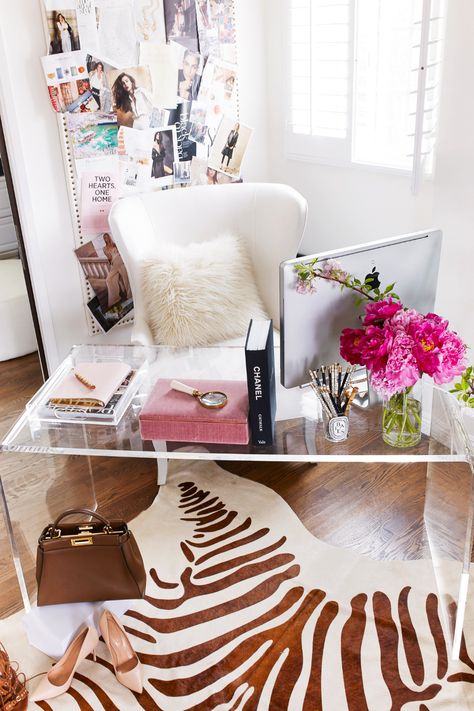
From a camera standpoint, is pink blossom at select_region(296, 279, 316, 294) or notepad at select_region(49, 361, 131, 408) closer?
pink blossom at select_region(296, 279, 316, 294)

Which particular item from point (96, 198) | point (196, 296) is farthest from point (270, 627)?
point (96, 198)

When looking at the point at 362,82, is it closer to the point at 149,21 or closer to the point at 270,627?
the point at 149,21

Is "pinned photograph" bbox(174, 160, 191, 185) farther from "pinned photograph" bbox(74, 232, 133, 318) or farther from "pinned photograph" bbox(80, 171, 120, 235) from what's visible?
"pinned photograph" bbox(74, 232, 133, 318)

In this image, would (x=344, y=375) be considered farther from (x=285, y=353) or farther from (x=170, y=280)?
(x=170, y=280)

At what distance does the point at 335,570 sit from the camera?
2197 millimetres

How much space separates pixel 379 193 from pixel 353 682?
210 centimetres

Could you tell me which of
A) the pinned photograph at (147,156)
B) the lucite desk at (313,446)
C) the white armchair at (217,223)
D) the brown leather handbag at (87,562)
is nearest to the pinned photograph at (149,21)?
the pinned photograph at (147,156)

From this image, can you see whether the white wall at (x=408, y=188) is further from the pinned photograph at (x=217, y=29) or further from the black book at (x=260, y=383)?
the black book at (x=260, y=383)

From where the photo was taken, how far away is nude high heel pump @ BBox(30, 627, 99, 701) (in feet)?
5.94

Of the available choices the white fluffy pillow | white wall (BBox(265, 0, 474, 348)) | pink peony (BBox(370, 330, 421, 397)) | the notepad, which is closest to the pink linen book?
the notepad

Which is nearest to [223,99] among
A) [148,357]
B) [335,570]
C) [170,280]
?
[170,280]

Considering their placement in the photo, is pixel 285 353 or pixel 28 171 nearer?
pixel 285 353

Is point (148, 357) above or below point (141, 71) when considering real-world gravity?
below

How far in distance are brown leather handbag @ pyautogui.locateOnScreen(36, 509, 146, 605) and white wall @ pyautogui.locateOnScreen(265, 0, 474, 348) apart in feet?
4.75
